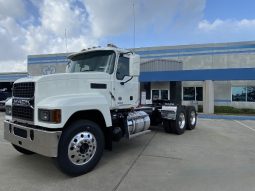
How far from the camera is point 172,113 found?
9875 millimetres

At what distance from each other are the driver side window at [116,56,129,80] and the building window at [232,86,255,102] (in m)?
19.0

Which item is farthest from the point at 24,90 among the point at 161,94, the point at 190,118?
the point at 161,94

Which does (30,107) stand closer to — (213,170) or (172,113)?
(213,170)

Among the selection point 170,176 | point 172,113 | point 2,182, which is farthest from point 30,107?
point 172,113

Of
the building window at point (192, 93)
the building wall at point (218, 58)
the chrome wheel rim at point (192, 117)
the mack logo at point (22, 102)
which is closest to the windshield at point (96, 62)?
the mack logo at point (22, 102)

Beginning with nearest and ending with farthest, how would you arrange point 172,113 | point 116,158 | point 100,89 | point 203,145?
1. point 100,89
2. point 116,158
3. point 203,145
4. point 172,113

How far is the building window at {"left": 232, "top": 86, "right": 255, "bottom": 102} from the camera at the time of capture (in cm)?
2205

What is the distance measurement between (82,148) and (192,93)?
65.8 feet

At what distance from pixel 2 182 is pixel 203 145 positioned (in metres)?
5.94

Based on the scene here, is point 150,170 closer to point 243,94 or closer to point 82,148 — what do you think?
point 82,148

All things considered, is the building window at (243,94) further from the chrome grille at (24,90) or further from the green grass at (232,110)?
the chrome grille at (24,90)

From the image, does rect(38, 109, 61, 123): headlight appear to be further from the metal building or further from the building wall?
the building wall

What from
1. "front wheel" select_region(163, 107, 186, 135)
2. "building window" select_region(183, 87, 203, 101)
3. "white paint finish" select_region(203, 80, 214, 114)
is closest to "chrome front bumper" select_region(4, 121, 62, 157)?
"front wheel" select_region(163, 107, 186, 135)

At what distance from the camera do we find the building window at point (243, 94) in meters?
22.0
